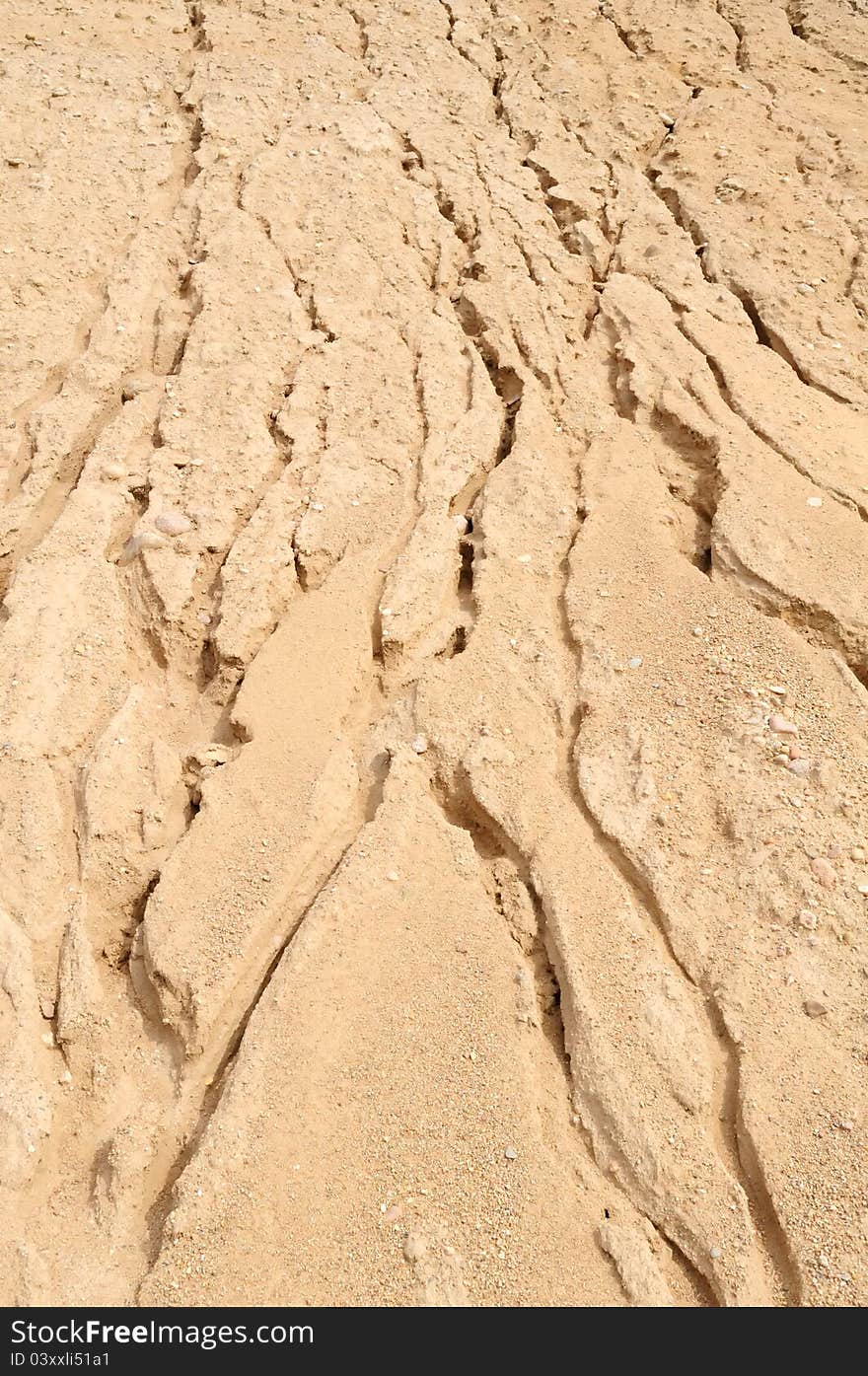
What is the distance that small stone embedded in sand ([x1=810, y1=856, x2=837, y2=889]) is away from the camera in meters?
2.06

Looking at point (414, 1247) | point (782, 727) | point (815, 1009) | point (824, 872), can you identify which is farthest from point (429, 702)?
point (414, 1247)

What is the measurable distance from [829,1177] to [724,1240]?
215 millimetres

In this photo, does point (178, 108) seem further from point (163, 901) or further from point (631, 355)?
point (163, 901)

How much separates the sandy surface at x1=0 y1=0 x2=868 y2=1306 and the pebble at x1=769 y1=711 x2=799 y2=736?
23mm

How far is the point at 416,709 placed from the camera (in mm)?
2434

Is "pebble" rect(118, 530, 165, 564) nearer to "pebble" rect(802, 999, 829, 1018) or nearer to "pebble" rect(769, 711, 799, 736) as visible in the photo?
"pebble" rect(769, 711, 799, 736)

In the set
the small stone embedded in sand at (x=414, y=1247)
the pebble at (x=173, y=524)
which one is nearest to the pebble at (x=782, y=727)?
the small stone embedded in sand at (x=414, y=1247)

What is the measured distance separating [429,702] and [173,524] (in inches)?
38.6

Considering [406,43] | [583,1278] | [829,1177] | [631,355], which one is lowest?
[583,1278]

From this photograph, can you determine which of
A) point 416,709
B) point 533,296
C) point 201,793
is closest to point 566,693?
point 416,709

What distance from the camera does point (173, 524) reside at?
286cm

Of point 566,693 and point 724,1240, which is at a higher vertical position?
point 566,693

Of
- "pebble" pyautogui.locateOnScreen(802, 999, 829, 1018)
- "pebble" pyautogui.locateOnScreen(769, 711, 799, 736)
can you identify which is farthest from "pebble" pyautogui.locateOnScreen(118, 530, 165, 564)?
"pebble" pyautogui.locateOnScreen(802, 999, 829, 1018)

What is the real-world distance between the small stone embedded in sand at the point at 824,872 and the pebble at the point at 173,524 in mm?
1881
